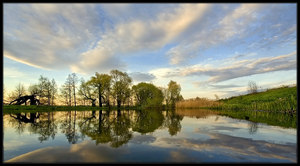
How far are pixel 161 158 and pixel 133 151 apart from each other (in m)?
1.00

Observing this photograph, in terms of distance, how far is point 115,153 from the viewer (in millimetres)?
4559

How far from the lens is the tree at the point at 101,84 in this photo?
43972 millimetres

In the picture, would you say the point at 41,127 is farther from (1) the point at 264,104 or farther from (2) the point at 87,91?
(2) the point at 87,91

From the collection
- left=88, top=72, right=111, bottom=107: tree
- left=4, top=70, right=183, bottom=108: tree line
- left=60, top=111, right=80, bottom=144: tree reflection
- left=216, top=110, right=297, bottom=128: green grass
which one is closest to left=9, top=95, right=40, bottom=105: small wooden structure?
left=4, top=70, right=183, bottom=108: tree line

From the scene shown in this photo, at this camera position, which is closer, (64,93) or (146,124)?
(146,124)

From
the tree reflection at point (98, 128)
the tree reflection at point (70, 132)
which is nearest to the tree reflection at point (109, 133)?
the tree reflection at point (98, 128)

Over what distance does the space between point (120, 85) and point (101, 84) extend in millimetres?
5713

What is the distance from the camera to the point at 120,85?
155 feet

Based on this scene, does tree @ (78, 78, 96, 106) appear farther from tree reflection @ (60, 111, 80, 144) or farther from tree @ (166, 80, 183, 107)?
tree reflection @ (60, 111, 80, 144)

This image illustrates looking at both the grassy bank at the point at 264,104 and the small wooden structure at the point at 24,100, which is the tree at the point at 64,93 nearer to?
the small wooden structure at the point at 24,100

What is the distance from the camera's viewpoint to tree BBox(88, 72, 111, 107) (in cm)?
4397

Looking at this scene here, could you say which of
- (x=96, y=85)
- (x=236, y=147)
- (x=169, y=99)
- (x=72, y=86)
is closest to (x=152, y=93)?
(x=169, y=99)

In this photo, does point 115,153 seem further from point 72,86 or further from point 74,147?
point 72,86

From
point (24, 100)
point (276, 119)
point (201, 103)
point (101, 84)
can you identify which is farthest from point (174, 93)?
point (24, 100)
